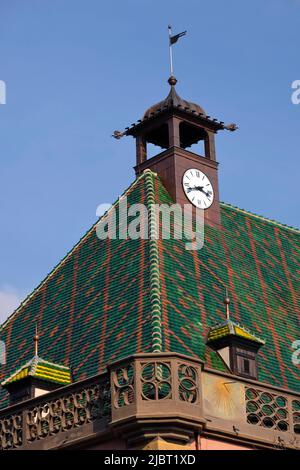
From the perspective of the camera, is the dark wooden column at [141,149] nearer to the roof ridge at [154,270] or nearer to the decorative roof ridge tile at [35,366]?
the roof ridge at [154,270]

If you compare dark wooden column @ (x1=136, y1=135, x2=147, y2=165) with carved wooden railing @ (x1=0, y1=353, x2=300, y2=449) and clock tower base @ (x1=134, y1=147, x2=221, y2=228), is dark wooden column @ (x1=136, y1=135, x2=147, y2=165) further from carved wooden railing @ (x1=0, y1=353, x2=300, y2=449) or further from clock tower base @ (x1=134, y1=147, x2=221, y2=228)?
carved wooden railing @ (x1=0, y1=353, x2=300, y2=449)

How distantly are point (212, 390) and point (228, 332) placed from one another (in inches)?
112

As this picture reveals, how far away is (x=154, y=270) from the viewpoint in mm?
34562

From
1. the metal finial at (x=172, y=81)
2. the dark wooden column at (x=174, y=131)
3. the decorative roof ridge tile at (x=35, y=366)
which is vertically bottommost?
the decorative roof ridge tile at (x=35, y=366)

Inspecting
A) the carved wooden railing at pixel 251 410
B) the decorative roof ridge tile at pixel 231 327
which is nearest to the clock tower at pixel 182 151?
the decorative roof ridge tile at pixel 231 327

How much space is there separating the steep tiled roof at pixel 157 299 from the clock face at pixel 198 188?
82 centimetres

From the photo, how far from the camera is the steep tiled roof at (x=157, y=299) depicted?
32.9m

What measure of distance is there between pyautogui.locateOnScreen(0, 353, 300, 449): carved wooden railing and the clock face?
980cm

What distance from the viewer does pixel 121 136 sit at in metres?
42.3

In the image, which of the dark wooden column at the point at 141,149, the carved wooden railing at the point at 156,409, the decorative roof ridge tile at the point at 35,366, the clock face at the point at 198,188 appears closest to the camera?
the carved wooden railing at the point at 156,409

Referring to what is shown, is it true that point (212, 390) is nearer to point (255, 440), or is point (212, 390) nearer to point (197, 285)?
point (255, 440)

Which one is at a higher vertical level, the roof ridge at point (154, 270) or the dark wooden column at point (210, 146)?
the dark wooden column at point (210, 146)

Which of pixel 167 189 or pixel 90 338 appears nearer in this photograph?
pixel 90 338

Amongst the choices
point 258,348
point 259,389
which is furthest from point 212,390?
point 258,348
